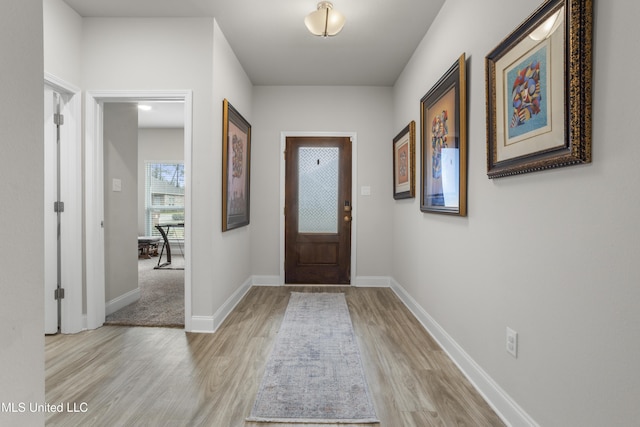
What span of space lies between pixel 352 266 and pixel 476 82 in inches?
109

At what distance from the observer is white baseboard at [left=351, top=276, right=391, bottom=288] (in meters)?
4.22

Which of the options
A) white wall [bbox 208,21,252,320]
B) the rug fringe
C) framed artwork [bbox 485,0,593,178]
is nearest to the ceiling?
white wall [bbox 208,21,252,320]

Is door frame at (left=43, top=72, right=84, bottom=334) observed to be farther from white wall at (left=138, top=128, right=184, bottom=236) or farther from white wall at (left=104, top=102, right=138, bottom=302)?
white wall at (left=138, top=128, right=184, bottom=236)

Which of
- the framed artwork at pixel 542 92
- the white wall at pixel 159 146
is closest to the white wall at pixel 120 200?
the framed artwork at pixel 542 92

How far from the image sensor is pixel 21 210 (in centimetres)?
84

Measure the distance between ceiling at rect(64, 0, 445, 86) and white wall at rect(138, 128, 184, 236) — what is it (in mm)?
3711

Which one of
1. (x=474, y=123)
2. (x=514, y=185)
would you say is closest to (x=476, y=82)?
(x=474, y=123)

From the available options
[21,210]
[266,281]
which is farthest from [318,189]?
[21,210]

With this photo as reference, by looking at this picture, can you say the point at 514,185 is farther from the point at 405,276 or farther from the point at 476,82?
the point at 405,276

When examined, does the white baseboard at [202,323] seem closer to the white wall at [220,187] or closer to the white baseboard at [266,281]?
the white wall at [220,187]

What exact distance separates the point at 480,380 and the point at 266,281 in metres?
2.89

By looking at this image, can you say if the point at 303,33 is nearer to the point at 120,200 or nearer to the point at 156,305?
the point at 120,200

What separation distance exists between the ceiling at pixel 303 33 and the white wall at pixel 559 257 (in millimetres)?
617

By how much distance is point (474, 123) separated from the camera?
1988mm
